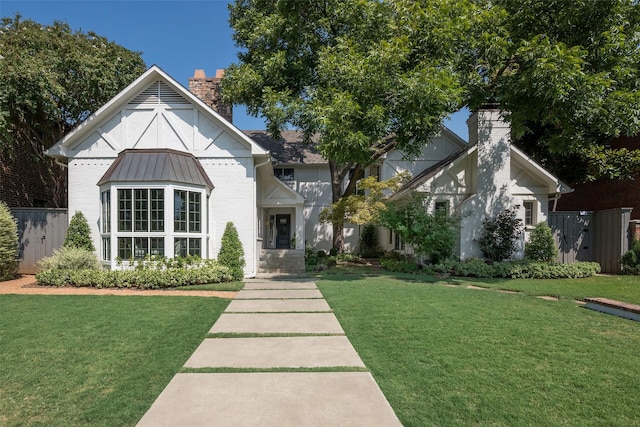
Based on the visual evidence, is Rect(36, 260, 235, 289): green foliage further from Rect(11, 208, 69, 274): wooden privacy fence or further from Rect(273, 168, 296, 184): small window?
Rect(273, 168, 296, 184): small window

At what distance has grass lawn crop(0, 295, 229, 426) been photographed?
3.19 metres

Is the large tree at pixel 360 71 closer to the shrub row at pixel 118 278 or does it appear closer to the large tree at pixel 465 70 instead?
the large tree at pixel 465 70

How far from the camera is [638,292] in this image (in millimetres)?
9391

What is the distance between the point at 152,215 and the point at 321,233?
11510 mm

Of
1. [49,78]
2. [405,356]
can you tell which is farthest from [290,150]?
[405,356]

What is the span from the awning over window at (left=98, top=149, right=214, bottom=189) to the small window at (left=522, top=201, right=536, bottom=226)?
1313cm

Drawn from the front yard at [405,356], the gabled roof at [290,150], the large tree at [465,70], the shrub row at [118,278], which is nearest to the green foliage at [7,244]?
the shrub row at [118,278]

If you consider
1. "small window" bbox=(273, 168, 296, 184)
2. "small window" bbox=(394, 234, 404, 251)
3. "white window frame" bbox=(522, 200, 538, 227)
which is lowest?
"small window" bbox=(394, 234, 404, 251)

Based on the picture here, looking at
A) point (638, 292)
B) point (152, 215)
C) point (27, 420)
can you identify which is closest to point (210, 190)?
point (152, 215)

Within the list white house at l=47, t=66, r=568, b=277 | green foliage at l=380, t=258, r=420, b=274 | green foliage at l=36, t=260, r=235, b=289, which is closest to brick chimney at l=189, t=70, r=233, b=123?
white house at l=47, t=66, r=568, b=277

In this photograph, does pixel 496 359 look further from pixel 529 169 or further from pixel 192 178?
pixel 529 169

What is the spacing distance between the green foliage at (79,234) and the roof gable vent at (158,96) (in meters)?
4.45

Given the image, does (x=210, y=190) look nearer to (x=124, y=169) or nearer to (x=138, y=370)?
(x=124, y=169)

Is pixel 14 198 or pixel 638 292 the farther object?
pixel 14 198
